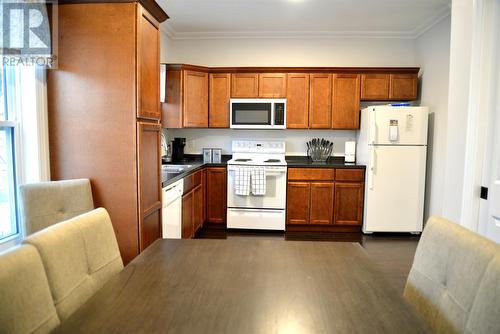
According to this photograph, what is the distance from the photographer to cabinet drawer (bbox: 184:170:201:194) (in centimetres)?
352

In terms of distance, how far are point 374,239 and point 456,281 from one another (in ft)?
10.9

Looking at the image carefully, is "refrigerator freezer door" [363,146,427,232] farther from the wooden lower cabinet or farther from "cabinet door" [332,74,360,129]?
"cabinet door" [332,74,360,129]

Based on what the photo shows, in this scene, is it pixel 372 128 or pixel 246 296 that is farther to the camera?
pixel 372 128

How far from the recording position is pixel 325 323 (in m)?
0.88

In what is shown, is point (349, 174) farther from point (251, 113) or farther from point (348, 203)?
point (251, 113)

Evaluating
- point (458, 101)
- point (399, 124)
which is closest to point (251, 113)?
point (399, 124)

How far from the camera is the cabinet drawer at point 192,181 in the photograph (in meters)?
3.52

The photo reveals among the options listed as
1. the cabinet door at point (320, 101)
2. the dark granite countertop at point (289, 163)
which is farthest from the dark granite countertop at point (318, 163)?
the cabinet door at point (320, 101)

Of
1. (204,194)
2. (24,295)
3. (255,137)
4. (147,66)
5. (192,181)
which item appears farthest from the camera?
(255,137)

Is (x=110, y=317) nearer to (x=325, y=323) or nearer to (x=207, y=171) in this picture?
(x=325, y=323)

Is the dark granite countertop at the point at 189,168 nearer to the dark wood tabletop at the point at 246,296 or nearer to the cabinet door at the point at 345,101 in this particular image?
the dark wood tabletop at the point at 246,296

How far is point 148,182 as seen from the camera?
89.7 inches

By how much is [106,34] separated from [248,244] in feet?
4.91

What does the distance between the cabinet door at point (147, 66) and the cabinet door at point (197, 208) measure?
1694 mm
